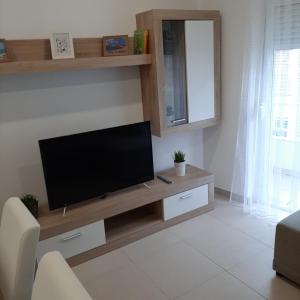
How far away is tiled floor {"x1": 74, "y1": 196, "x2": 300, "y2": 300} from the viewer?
2094mm

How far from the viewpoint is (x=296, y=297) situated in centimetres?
199

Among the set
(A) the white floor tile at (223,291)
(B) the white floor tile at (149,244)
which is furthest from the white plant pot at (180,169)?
(A) the white floor tile at (223,291)

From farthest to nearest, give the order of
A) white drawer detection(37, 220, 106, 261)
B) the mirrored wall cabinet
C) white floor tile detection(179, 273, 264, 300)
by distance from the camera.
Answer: the mirrored wall cabinet
white drawer detection(37, 220, 106, 261)
white floor tile detection(179, 273, 264, 300)

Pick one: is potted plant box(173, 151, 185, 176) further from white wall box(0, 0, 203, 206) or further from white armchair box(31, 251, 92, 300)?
white armchair box(31, 251, 92, 300)

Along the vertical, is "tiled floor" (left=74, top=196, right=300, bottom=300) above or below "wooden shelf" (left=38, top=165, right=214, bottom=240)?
below

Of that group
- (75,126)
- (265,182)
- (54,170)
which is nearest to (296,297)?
(265,182)

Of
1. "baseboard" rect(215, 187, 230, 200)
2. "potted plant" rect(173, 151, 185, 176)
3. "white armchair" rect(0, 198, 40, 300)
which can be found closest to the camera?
"white armchair" rect(0, 198, 40, 300)

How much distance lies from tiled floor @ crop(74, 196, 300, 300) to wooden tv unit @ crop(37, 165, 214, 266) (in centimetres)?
9

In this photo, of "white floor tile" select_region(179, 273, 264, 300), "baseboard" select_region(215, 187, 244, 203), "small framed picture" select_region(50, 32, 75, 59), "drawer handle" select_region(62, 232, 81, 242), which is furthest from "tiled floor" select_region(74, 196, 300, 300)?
"small framed picture" select_region(50, 32, 75, 59)

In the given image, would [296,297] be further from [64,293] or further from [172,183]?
[64,293]

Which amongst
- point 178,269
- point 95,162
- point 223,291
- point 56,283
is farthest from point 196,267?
point 56,283

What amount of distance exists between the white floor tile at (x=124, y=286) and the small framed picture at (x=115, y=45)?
1.76 meters

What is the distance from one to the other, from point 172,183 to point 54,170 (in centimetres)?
109

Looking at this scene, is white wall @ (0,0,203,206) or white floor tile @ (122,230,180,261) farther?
white floor tile @ (122,230,180,261)
